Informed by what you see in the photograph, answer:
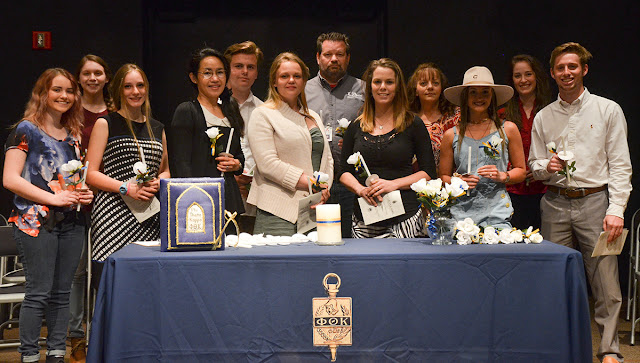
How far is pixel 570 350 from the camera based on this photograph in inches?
109

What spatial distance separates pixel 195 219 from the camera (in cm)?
286

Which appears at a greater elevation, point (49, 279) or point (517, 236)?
point (517, 236)

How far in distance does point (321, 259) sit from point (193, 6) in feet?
13.2

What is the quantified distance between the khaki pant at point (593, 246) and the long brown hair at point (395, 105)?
44.4 inches

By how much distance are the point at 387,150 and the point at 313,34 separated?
2.64 metres

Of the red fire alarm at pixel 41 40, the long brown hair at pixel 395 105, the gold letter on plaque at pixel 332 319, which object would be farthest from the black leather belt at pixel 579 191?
the red fire alarm at pixel 41 40

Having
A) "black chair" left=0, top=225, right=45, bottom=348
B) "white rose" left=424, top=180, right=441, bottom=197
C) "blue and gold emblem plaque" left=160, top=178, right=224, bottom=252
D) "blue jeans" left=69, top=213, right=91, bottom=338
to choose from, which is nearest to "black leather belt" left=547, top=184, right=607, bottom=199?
"white rose" left=424, top=180, right=441, bottom=197

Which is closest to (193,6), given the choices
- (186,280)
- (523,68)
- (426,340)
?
(523,68)

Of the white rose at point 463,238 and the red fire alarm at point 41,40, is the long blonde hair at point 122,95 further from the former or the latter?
the red fire alarm at point 41,40

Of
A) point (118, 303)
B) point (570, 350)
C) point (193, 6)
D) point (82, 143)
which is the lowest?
point (570, 350)

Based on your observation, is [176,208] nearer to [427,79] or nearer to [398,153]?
[398,153]

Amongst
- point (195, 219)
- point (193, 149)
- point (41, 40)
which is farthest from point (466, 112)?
point (41, 40)

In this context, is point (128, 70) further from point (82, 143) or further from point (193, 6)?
point (193, 6)

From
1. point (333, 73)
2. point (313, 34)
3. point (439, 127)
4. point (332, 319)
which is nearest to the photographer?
point (332, 319)
